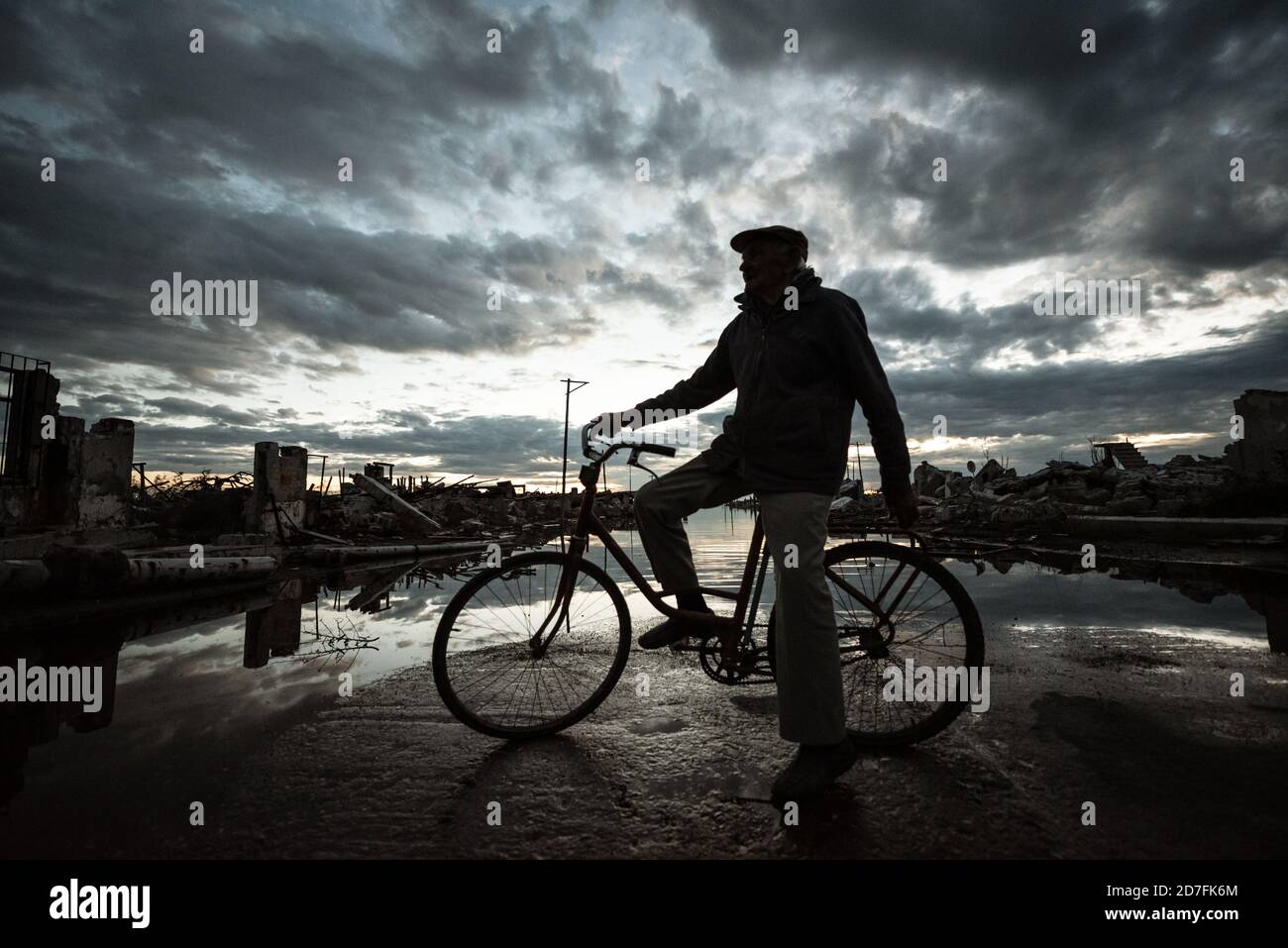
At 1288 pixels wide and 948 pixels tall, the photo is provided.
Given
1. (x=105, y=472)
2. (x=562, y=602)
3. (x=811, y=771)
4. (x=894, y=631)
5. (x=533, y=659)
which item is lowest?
(x=811, y=771)

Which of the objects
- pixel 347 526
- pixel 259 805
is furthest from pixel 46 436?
pixel 259 805

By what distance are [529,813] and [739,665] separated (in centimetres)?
131

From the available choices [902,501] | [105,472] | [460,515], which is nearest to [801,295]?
[902,501]

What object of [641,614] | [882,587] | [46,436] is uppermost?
[46,436]

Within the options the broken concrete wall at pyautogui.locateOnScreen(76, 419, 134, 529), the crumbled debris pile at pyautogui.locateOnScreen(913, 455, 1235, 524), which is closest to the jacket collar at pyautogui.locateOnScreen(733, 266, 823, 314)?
the broken concrete wall at pyautogui.locateOnScreen(76, 419, 134, 529)

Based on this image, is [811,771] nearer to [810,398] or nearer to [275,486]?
[810,398]

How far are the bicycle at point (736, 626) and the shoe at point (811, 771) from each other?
514 mm

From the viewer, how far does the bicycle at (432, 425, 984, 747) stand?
2.78 m

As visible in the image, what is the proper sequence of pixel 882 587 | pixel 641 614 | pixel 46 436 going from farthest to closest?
pixel 46 436, pixel 641 614, pixel 882 587

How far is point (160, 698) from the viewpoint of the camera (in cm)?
334

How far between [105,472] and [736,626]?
15.3 metres

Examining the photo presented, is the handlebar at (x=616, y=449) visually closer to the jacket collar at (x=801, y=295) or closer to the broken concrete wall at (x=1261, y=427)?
the jacket collar at (x=801, y=295)

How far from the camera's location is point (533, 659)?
3.14 m
